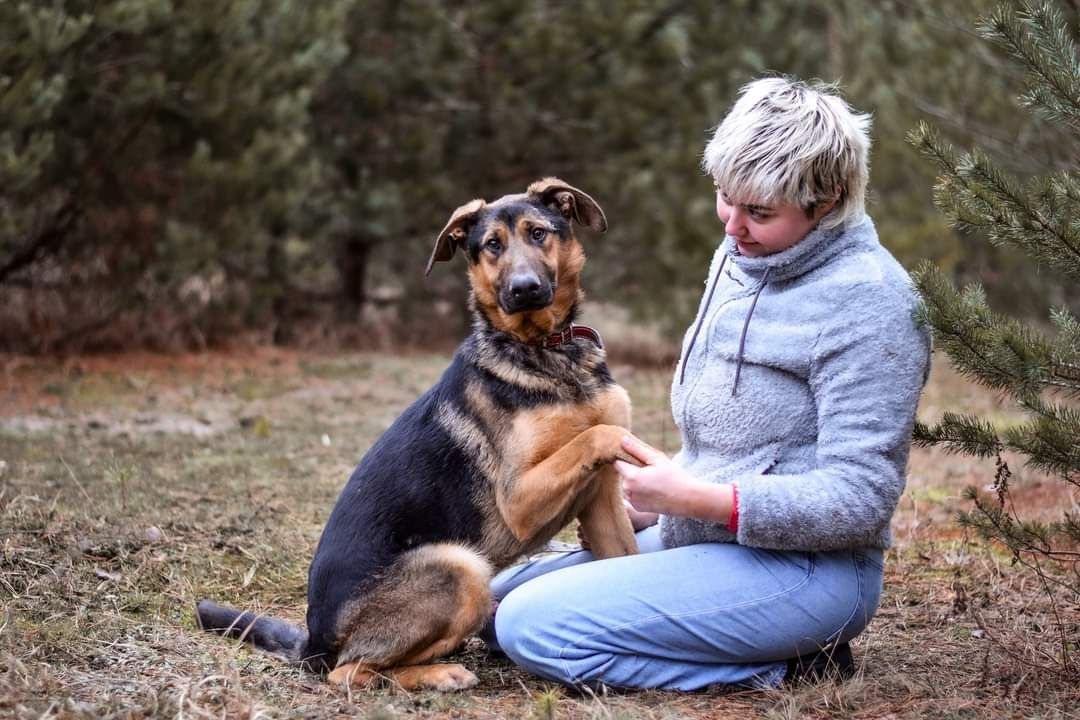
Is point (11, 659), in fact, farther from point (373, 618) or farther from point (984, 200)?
point (984, 200)

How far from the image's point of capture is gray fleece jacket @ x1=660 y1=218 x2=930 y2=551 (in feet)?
11.3

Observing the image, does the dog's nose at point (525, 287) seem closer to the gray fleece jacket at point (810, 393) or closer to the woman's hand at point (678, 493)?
the gray fleece jacket at point (810, 393)

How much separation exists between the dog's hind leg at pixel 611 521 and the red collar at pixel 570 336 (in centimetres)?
59

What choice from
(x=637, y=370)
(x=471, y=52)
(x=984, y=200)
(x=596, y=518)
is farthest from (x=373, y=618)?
(x=471, y=52)

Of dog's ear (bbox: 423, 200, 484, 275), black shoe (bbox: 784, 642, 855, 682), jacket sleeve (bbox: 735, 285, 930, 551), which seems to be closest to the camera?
jacket sleeve (bbox: 735, 285, 930, 551)

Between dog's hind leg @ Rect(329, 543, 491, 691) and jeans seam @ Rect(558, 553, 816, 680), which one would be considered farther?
dog's hind leg @ Rect(329, 543, 491, 691)

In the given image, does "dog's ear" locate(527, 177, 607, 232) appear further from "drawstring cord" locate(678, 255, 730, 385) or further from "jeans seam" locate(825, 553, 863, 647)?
"jeans seam" locate(825, 553, 863, 647)

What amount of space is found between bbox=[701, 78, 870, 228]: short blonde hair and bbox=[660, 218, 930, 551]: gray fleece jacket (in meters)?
0.14

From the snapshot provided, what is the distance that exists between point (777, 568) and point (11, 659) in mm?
2456

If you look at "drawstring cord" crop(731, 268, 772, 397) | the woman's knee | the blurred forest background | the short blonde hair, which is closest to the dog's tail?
the woman's knee

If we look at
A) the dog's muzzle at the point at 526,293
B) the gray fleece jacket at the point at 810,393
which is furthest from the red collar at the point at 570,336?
the gray fleece jacket at the point at 810,393

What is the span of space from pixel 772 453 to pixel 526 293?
1.29 metres

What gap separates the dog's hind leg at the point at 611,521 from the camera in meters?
4.38

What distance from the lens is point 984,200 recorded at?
143 inches
